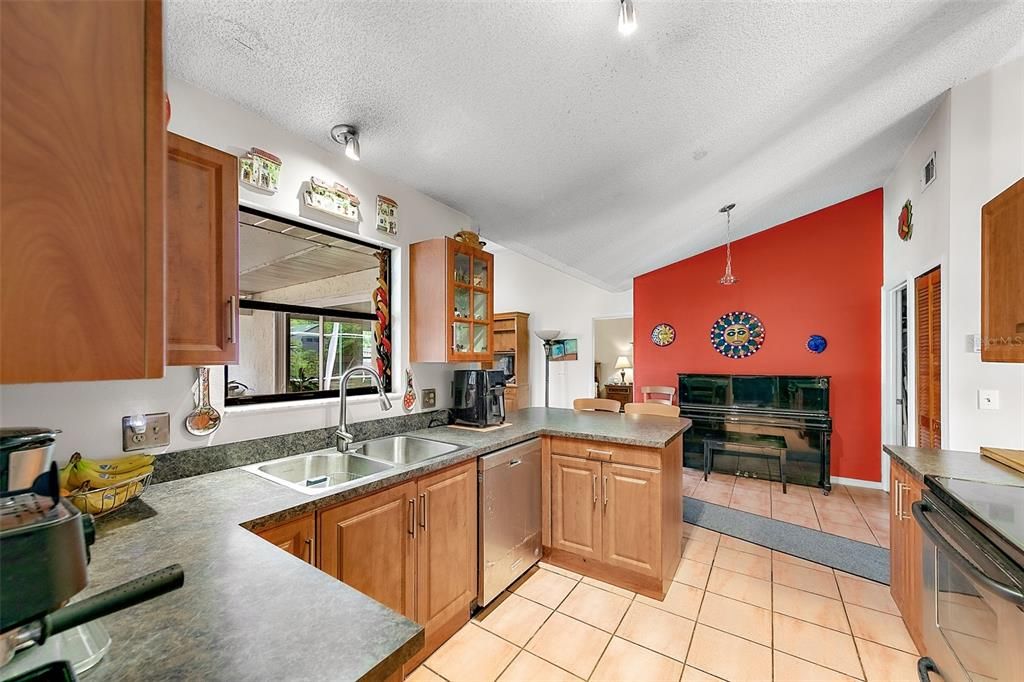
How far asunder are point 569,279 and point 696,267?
192 centimetres

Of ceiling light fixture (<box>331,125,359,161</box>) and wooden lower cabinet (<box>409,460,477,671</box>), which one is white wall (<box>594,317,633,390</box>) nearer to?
wooden lower cabinet (<box>409,460,477,671</box>)

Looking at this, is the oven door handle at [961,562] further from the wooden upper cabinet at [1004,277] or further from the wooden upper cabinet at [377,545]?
the wooden upper cabinet at [377,545]

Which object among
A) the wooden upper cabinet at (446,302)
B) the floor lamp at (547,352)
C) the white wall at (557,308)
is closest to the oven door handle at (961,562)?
the wooden upper cabinet at (446,302)

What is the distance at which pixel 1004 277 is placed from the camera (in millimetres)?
1491

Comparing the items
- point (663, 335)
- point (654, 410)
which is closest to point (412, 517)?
point (654, 410)

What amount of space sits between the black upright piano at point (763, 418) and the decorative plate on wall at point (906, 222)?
1.38m

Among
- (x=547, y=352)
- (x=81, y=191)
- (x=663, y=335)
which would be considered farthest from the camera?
(x=547, y=352)

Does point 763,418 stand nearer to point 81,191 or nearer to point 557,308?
point 557,308

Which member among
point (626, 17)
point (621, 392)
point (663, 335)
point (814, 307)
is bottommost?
point (621, 392)

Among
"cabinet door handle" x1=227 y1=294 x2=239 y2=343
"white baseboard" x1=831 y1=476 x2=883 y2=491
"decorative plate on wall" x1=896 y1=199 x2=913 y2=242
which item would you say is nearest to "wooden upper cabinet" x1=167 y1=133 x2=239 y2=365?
"cabinet door handle" x1=227 y1=294 x2=239 y2=343

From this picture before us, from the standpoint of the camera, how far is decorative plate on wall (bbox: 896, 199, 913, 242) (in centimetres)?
319

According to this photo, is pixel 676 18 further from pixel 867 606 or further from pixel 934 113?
pixel 867 606

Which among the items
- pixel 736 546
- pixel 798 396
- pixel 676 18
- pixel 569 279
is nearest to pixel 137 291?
pixel 676 18

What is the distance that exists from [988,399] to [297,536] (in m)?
3.48
